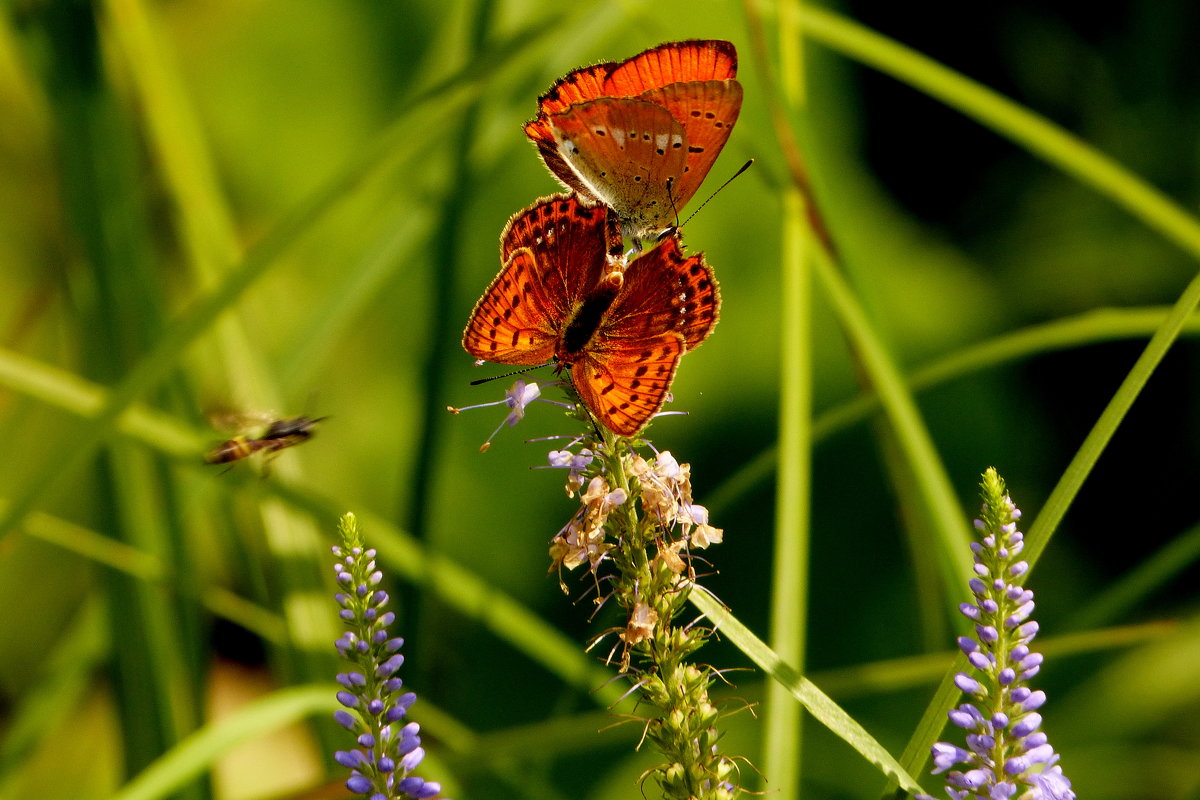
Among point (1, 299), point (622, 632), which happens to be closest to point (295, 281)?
point (1, 299)

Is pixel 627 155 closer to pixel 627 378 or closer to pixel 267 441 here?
pixel 627 378

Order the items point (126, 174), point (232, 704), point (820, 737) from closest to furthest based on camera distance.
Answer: point (126, 174)
point (820, 737)
point (232, 704)

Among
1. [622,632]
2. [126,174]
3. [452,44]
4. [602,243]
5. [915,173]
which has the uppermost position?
[915,173]

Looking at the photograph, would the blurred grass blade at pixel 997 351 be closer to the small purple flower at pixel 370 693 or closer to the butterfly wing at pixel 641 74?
the butterfly wing at pixel 641 74

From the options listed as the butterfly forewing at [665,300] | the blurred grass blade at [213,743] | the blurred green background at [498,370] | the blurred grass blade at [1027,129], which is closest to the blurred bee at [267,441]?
the blurred grass blade at [213,743]

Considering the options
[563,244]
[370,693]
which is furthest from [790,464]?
[370,693]

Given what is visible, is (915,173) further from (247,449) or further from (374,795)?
(374,795)

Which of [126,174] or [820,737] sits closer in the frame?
[126,174]

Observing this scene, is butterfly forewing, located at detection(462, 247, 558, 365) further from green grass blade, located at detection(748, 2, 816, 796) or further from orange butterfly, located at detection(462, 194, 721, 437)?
green grass blade, located at detection(748, 2, 816, 796)
